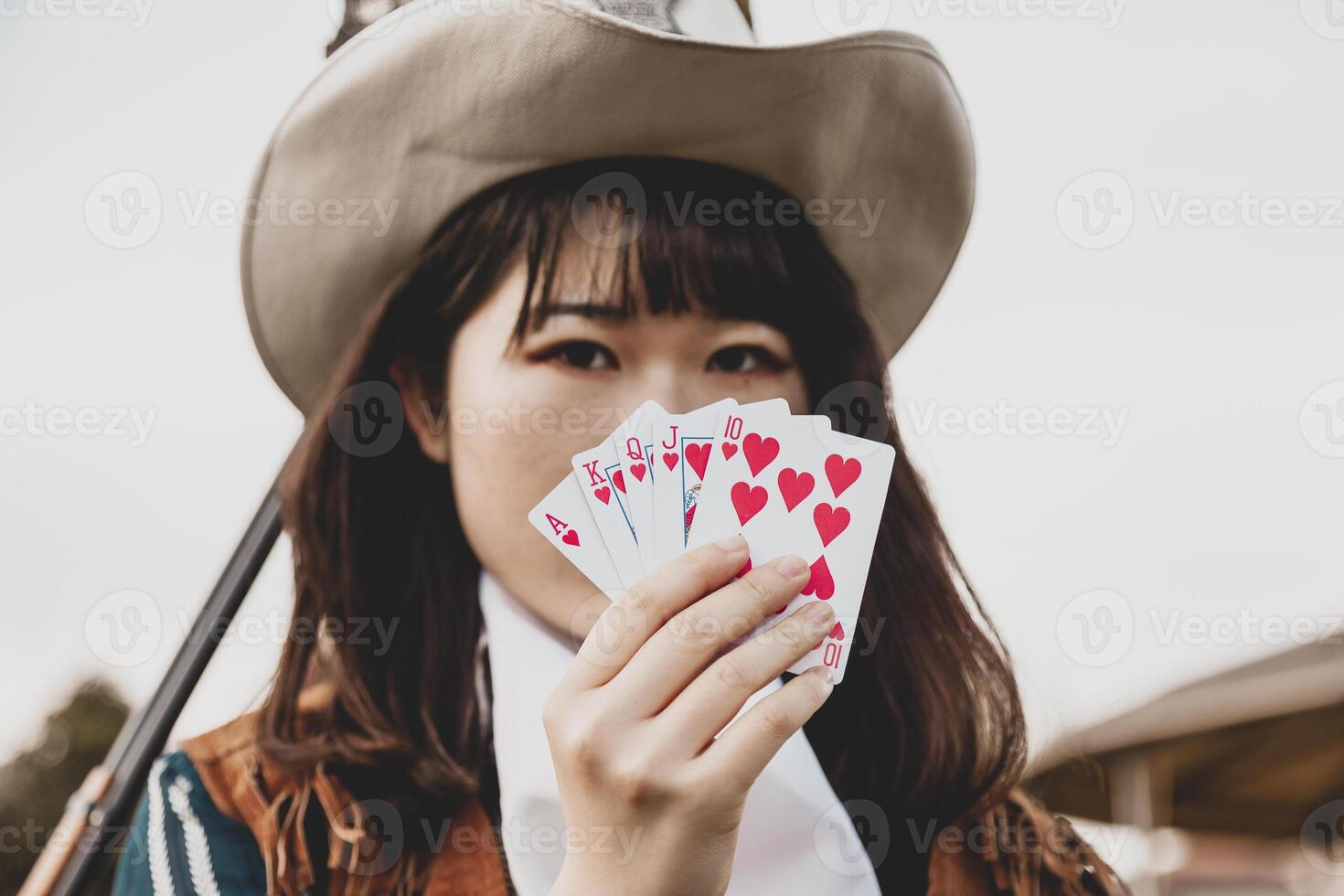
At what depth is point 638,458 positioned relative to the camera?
1.30m

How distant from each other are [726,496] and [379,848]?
96 centimetres

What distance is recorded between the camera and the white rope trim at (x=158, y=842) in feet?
5.18

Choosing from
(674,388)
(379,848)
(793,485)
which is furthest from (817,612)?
(379,848)

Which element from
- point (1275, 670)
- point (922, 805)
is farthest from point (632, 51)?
point (1275, 670)

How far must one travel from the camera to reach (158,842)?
1608 mm

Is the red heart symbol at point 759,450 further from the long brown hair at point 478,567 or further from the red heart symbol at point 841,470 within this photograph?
the long brown hair at point 478,567

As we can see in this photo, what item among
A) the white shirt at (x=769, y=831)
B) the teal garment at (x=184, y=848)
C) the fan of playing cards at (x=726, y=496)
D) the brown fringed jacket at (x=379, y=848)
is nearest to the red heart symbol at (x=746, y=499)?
the fan of playing cards at (x=726, y=496)

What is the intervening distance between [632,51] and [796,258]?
1.60ft

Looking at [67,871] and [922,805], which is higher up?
Answer: [922,805]

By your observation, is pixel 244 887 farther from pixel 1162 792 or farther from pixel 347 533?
pixel 1162 792

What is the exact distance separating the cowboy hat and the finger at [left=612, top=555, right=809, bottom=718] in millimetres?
929

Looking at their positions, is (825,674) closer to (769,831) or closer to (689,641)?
(689,641)

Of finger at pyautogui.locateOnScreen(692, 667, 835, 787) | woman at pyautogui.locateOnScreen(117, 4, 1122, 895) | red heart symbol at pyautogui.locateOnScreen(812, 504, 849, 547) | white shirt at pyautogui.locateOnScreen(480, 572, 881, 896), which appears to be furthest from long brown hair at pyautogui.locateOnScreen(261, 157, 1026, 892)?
finger at pyautogui.locateOnScreen(692, 667, 835, 787)

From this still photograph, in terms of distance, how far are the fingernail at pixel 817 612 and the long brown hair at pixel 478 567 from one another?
61 cm
